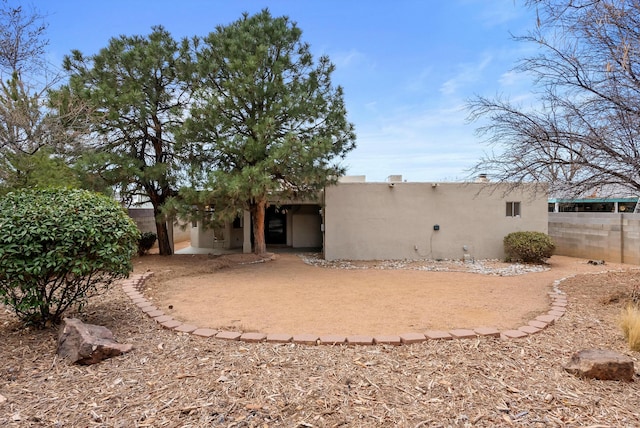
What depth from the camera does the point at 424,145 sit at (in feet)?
58.2

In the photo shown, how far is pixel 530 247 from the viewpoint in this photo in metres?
10.8

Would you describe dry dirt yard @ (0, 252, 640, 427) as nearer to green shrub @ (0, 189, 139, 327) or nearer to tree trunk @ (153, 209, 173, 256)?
green shrub @ (0, 189, 139, 327)

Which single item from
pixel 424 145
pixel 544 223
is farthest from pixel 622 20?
pixel 424 145

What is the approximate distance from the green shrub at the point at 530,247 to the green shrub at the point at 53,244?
10.9 meters

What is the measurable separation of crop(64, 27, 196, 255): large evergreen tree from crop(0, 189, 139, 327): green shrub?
19.6ft

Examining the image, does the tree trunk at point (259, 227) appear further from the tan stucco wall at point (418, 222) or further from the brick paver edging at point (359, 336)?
the brick paver edging at point (359, 336)

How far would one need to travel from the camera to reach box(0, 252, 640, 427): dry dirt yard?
241 centimetres

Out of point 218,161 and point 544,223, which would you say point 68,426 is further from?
point 544,223

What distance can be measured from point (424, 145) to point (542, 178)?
38.7ft

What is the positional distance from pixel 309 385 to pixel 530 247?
1037 centimetres

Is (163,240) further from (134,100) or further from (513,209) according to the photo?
(513,209)

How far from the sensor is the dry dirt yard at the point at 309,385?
7.92 feet

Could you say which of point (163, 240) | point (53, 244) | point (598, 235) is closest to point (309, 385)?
point (53, 244)

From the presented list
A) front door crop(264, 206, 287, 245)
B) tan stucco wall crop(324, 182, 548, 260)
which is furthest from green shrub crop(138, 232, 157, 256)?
tan stucco wall crop(324, 182, 548, 260)
